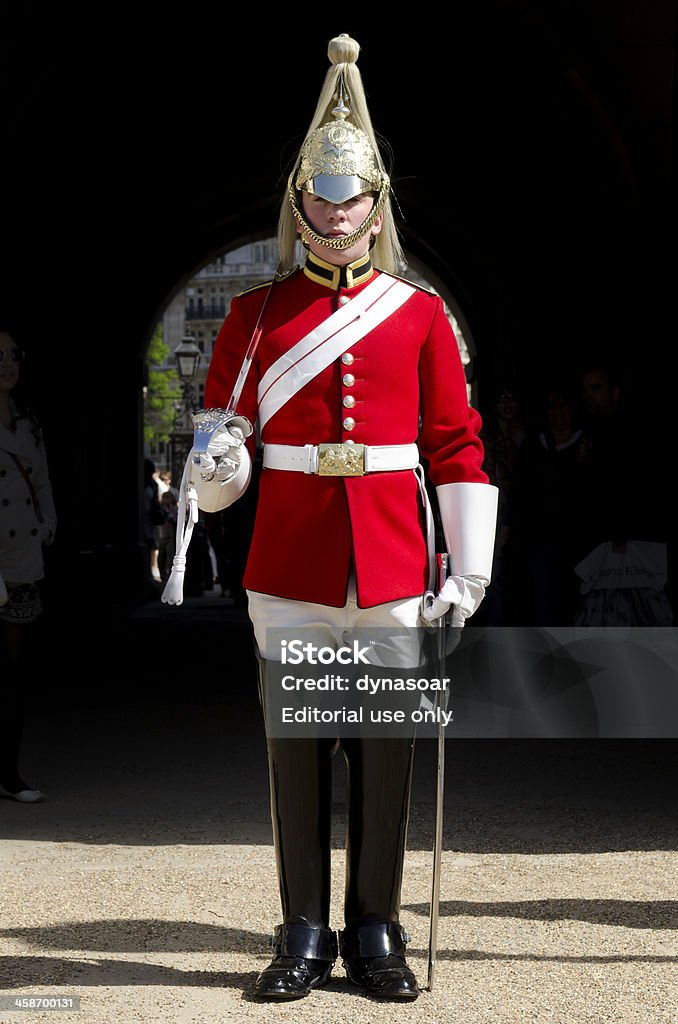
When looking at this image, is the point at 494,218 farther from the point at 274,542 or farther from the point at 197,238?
the point at 274,542

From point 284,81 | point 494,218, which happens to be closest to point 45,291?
point 284,81

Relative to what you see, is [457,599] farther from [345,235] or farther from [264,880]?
[264,880]

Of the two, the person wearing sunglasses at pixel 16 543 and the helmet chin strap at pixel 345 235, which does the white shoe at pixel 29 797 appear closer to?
the person wearing sunglasses at pixel 16 543

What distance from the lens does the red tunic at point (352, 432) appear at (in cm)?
387

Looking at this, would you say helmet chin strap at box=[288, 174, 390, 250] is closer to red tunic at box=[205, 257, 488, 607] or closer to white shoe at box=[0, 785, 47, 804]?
red tunic at box=[205, 257, 488, 607]

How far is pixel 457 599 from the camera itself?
12.5 feet

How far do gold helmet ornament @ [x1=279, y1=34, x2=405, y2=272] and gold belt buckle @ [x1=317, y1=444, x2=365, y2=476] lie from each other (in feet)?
1.58

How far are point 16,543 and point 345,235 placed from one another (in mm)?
2713

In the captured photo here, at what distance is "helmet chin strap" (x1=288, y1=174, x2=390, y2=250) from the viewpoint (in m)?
3.89

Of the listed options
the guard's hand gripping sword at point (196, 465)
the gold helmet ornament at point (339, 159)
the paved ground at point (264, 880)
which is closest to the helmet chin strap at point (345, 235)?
the gold helmet ornament at point (339, 159)

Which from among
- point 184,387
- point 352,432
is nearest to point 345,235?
point 352,432

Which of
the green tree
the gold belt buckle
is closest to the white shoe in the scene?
the gold belt buckle

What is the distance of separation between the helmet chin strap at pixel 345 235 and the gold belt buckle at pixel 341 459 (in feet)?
1.58

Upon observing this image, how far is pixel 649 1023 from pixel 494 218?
12.5 metres
